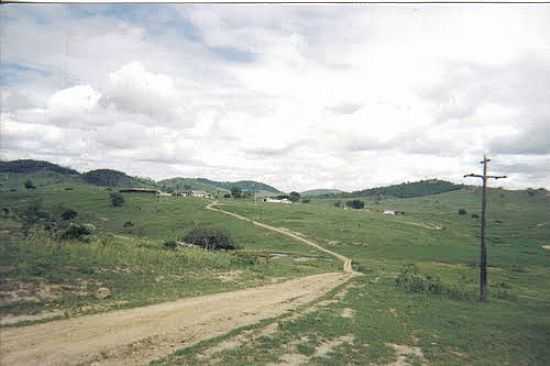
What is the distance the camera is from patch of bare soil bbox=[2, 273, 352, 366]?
11.2 meters

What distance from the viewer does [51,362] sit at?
34.9 feet

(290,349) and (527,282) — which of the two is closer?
(290,349)

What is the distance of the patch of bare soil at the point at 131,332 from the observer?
11.2 m

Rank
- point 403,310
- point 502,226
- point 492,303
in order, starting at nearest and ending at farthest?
point 403,310 < point 492,303 < point 502,226

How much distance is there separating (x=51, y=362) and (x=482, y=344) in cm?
1562

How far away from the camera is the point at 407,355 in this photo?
1430 centimetres

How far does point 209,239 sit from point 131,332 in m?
49.2

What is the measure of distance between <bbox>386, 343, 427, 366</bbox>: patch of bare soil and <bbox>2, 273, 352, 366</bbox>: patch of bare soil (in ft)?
18.7

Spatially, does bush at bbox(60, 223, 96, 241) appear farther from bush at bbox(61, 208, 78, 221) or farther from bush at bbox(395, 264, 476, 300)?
bush at bbox(61, 208, 78, 221)

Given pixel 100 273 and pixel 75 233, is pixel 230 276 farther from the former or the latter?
pixel 75 233

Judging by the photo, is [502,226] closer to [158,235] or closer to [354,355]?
[158,235]

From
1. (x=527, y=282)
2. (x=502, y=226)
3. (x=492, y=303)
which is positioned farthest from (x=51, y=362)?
(x=502, y=226)

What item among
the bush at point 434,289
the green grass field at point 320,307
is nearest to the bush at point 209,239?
the green grass field at point 320,307

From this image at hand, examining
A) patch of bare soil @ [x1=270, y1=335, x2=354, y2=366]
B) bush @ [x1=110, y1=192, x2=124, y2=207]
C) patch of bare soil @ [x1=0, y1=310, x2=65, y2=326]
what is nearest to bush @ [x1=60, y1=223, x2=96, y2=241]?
patch of bare soil @ [x1=0, y1=310, x2=65, y2=326]
